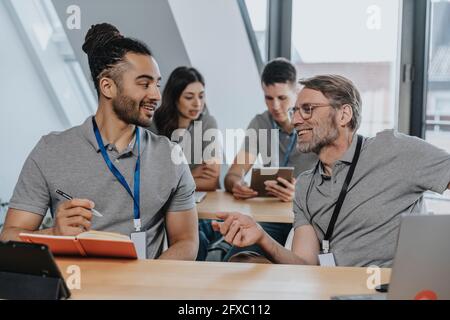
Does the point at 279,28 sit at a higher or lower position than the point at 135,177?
higher

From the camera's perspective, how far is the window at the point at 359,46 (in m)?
4.25

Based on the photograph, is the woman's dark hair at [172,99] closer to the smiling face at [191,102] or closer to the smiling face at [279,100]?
the smiling face at [191,102]

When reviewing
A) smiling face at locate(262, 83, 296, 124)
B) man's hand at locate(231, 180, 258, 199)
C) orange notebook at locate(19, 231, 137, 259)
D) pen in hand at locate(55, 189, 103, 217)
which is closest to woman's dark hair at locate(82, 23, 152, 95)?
pen in hand at locate(55, 189, 103, 217)

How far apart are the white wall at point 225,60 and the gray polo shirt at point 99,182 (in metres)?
2.10

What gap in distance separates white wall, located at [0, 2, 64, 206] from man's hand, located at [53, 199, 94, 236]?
254 centimetres

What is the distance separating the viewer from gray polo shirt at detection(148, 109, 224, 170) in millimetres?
3848

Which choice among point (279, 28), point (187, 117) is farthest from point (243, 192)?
point (279, 28)

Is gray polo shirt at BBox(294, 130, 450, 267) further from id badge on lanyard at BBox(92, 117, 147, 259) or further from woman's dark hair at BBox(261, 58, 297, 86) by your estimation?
woman's dark hair at BBox(261, 58, 297, 86)

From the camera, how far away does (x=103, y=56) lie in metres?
2.44

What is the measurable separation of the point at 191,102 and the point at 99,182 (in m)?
1.72

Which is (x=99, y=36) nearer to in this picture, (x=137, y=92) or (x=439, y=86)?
(x=137, y=92)

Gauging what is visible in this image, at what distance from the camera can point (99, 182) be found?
2.26 meters
